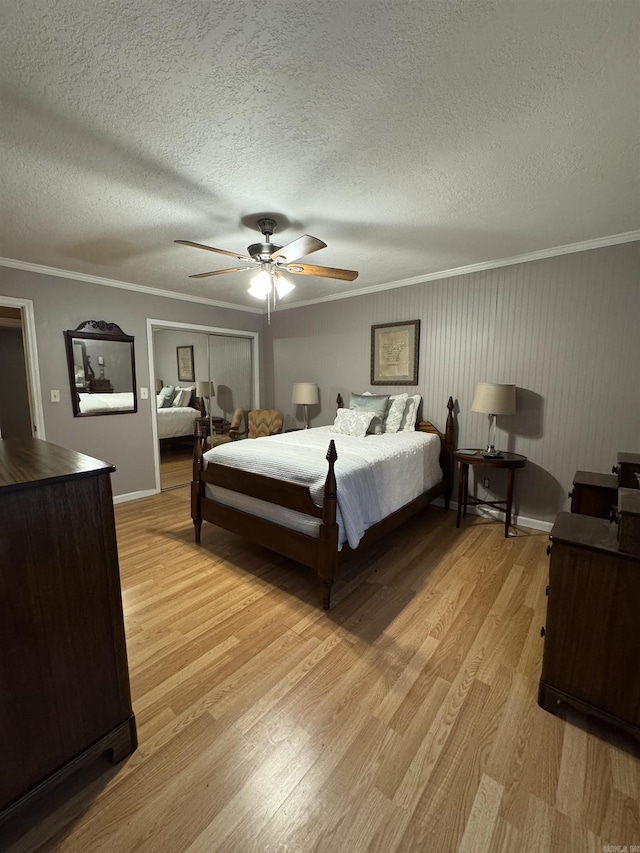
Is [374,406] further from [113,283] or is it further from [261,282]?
[113,283]

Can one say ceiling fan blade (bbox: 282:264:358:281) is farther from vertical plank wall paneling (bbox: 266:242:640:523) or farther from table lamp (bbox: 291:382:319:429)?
table lamp (bbox: 291:382:319:429)

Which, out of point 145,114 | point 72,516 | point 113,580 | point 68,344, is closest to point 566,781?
point 113,580

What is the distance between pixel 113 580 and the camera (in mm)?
1204

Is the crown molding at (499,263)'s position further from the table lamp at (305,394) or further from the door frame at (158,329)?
the door frame at (158,329)

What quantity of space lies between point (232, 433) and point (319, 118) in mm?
4001

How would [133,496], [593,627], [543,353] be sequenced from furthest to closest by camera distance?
[133,496] < [543,353] < [593,627]

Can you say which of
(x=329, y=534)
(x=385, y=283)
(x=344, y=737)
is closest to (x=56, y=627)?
(x=344, y=737)

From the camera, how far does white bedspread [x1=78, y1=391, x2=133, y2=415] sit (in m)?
3.61

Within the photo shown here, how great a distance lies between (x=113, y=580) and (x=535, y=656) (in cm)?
202

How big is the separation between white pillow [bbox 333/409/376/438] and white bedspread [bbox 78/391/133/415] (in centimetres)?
242

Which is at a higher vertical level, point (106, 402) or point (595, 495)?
point (106, 402)

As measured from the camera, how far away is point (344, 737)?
135 cm

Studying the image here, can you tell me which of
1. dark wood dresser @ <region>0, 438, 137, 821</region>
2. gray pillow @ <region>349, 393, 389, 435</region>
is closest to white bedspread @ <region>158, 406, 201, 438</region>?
gray pillow @ <region>349, 393, 389, 435</region>

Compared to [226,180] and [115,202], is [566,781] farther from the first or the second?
[115,202]
